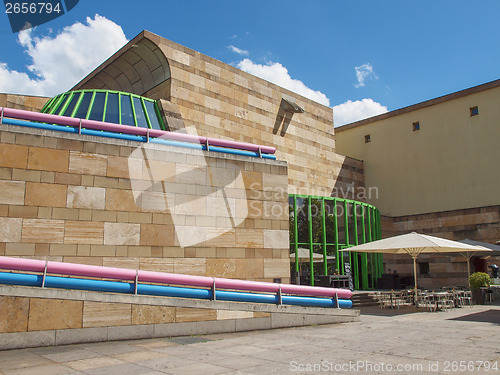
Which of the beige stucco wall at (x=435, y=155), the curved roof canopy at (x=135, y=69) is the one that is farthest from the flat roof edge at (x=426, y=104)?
the curved roof canopy at (x=135, y=69)

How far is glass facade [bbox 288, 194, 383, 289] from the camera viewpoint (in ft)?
78.5

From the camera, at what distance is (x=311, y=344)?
9.66 meters

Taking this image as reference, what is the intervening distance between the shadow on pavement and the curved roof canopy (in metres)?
18.5

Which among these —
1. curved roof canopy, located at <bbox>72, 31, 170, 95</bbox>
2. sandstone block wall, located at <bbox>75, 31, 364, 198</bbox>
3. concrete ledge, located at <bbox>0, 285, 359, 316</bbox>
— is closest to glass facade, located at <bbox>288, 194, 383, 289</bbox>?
sandstone block wall, located at <bbox>75, 31, 364, 198</bbox>

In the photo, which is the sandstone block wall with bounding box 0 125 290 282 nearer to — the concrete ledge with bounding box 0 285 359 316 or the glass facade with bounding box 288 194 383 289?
the concrete ledge with bounding box 0 285 359 316

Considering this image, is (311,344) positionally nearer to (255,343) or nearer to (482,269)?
(255,343)

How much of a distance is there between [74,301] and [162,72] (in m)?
17.1

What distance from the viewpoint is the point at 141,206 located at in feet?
40.4

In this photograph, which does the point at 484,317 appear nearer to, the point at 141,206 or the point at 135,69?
the point at 141,206

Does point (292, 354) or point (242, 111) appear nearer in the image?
point (292, 354)

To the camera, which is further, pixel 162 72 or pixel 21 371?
pixel 162 72

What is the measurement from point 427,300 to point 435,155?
1865cm

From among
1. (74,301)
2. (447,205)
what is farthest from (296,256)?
(447,205)

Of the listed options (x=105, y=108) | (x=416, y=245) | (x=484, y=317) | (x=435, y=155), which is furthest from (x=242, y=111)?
(x=484, y=317)
